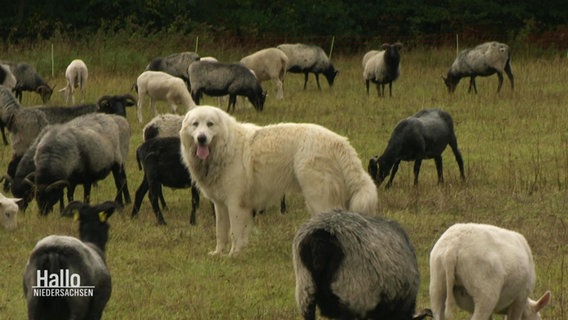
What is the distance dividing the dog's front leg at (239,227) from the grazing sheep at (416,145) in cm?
402

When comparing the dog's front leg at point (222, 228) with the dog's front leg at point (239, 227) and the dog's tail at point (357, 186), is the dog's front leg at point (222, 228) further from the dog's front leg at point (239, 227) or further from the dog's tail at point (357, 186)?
the dog's tail at point (357, 186)

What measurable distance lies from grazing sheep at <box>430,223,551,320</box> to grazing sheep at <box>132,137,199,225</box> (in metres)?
5.77

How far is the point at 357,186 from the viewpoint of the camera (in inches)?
476

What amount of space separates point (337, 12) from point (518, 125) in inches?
838

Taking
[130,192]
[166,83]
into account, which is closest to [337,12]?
[166,83]

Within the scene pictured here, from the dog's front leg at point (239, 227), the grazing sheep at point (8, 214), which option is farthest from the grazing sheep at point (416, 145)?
the grazing sheep at point (8, 214)

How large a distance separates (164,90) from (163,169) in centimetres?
967

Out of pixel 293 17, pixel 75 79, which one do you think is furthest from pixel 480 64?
pixel 293 17

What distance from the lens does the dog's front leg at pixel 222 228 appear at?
12461 mm

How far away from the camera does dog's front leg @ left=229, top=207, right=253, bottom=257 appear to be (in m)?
12.3

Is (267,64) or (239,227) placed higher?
(239,227)

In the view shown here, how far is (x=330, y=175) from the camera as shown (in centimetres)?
1216

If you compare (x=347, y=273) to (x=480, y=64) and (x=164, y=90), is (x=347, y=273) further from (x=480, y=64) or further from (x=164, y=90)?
(x=480, y=64)

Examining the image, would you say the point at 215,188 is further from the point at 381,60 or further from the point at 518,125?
the point at 381,60
